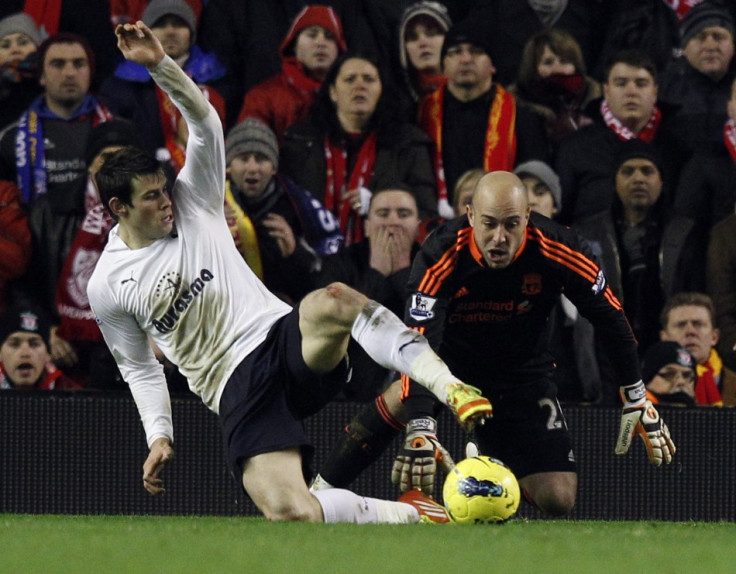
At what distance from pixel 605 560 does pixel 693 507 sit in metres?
3.90

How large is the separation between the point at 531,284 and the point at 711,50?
391 cm

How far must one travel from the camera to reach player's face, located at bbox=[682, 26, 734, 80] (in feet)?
32.1

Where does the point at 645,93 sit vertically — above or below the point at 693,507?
above

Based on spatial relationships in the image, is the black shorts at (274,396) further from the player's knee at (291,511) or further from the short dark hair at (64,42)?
the short dark hair at (64,42)

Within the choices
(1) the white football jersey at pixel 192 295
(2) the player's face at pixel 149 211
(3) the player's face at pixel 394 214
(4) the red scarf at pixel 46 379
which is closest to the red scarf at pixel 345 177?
(3) the player's face at pixel 394 214

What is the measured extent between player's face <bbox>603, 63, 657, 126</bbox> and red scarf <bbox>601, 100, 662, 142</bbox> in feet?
0.14

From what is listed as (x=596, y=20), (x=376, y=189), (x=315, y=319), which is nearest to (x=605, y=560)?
(x=315, y=319)

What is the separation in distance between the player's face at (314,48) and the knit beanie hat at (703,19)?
8.11 ft

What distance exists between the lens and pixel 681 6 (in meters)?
10.3

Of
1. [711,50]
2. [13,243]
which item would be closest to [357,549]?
[13,243]

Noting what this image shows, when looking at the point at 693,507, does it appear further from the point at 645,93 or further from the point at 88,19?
the point at 88,19

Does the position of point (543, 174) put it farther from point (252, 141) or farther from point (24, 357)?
point (24, 357)

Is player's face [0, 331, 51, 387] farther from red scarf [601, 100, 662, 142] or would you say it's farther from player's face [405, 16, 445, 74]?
red scarf [601, 100, 662, 142]

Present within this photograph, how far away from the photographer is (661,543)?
523 centimetres
